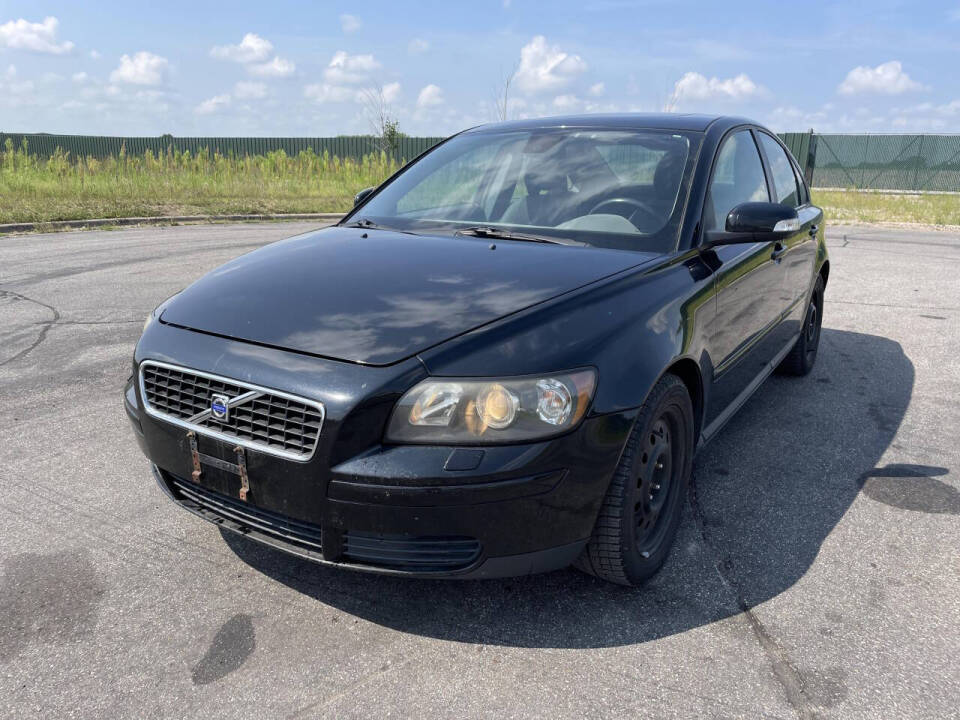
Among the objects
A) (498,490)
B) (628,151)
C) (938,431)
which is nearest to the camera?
(498,490)

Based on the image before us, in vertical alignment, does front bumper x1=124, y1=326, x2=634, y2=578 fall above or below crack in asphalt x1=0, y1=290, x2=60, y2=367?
above

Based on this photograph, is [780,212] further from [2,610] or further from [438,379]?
[2,610]

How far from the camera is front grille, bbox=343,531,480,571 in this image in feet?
7.03

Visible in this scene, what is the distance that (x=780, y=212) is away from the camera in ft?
10.4

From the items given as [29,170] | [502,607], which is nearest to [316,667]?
[502,607]

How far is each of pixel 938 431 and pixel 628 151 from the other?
2.42 m

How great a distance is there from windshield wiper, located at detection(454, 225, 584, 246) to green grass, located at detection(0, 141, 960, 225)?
12.3m

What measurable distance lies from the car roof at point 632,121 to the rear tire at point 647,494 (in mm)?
1547

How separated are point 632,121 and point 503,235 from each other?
108 centimetres

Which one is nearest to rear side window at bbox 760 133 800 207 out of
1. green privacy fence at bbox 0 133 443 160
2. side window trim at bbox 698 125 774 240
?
side window trim at bbox 698 125 774 240

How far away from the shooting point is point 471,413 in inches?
82.3

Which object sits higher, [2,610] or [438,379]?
[438,379]

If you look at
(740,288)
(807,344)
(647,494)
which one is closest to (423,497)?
(647,494)

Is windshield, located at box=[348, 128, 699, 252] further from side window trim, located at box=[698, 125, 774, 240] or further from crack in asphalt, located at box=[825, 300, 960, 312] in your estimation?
crack in asphalt, located at box=[825, 300, 960, 312]
